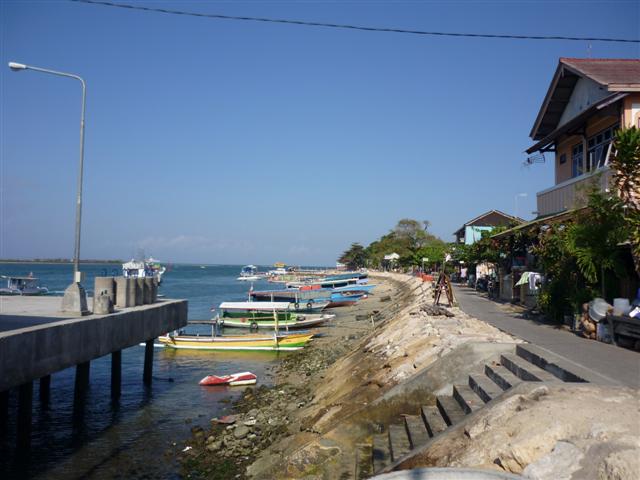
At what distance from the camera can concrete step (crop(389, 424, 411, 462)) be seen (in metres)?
7.23

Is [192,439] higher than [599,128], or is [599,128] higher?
[599,128]

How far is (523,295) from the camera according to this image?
67.8 feet

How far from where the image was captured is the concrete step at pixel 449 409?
7.50m

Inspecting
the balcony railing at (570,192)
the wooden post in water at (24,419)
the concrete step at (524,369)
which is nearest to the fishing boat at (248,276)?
the balcony railing at (570,192)

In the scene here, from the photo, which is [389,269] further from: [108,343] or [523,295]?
[108,343]

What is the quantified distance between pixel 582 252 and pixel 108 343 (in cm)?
1206

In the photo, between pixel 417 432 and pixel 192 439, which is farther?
pixel 192 439

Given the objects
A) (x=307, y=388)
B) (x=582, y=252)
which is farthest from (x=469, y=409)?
(x=307, y=388)

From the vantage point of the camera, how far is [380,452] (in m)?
7.69

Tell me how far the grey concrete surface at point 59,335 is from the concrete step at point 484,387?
822 cm

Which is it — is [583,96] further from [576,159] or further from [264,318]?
[264,318]

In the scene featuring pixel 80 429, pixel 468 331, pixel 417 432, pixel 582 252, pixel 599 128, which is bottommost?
pixel 80 429

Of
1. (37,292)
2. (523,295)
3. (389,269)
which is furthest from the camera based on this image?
(389,269)

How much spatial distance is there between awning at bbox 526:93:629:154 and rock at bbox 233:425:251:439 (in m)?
13.2
